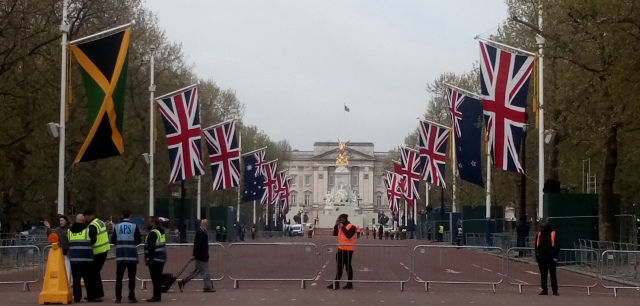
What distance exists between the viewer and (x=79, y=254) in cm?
2150

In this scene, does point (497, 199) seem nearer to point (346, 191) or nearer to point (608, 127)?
point (608, 127)

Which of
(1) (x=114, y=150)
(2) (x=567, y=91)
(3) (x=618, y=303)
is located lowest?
(3) (x=618, y=303)

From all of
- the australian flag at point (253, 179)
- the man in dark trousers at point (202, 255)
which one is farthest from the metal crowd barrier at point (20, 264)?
the australian flag at point (253, 179)

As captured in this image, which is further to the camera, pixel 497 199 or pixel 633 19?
pixel 497 199

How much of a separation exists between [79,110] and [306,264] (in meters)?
26.1

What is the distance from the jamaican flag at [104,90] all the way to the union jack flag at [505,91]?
1111 centimetres

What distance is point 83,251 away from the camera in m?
21.5

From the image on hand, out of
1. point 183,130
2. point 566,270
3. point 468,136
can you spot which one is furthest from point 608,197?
point 183,130

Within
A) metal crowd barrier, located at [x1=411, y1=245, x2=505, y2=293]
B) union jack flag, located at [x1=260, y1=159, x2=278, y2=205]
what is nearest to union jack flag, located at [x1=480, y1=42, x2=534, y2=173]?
metal crowd barrier, located at [x1=411, y1=245, x2=505, y2=293]

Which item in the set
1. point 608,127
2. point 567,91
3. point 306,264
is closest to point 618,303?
point 306,264

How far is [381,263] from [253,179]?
41615mm

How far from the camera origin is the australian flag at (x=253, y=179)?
6912cm

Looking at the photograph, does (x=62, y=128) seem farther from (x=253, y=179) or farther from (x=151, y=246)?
(x=253, y=179)

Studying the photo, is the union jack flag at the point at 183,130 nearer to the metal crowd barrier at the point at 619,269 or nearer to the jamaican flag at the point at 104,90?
the jamaican flag at the point at 104,90
